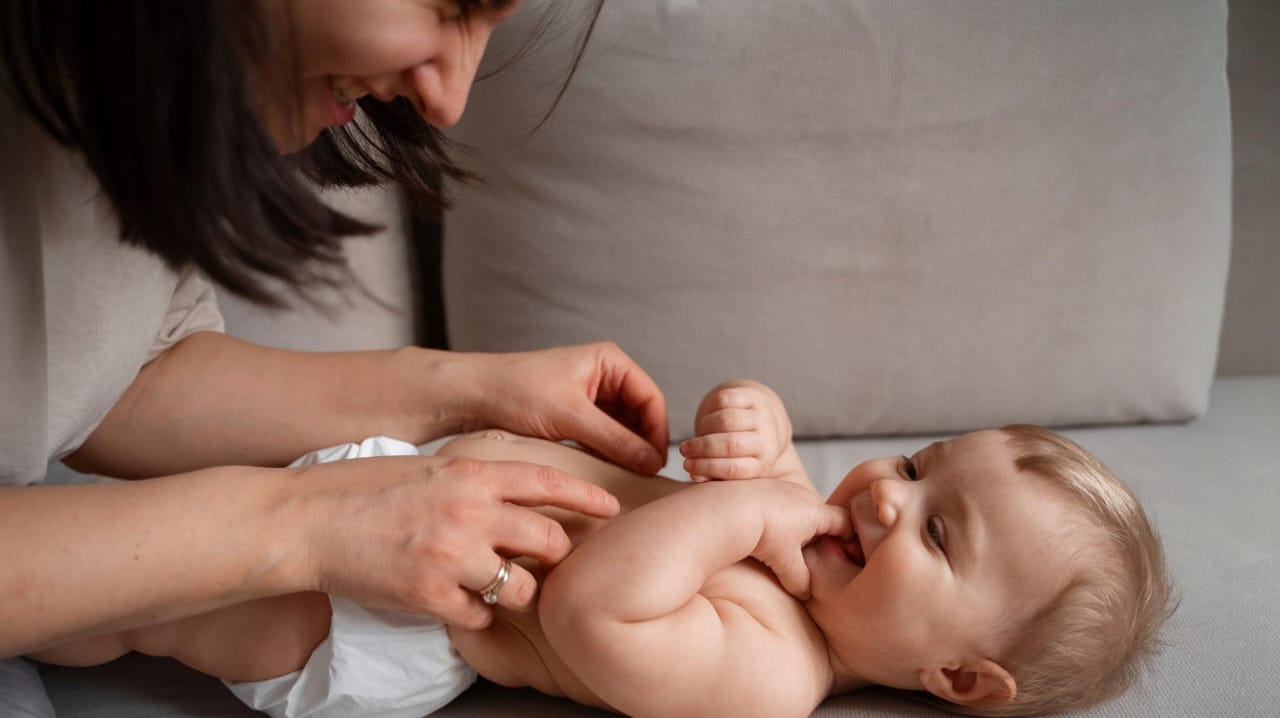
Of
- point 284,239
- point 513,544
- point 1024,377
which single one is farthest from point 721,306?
point 284,239

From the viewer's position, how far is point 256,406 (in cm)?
110

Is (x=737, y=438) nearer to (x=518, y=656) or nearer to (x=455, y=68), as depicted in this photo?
(x=518, y=656)

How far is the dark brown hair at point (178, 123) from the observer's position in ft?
2.04

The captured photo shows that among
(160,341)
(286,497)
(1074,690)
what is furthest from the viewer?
(160,341)

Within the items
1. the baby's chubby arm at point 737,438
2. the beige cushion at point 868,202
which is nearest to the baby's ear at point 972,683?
the baby's chubby arm at point 737,438

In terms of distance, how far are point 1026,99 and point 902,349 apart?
392 mm

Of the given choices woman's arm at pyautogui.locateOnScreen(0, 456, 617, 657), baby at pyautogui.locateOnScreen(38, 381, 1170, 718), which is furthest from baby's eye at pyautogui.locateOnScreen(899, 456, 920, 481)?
woman's arm at pyautogui.locateOnScreen(0, 456, 617, 657)

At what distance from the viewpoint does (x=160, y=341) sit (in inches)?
43.1

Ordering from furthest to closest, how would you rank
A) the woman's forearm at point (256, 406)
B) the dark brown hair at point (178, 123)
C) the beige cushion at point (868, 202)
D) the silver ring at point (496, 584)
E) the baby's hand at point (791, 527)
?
the beige cushion at point (868, 202) < the woman's forearm at point (256, 406) < the baby's hand at point (791, 527) < the silver ring at point (496, 584) < the dark brown hair at point (178, 123)

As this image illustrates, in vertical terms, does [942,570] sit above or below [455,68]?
below

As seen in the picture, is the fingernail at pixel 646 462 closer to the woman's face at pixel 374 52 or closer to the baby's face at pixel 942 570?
the baby's face at pixel 942 570

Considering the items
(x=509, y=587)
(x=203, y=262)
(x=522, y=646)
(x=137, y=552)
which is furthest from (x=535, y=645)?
(x=203, y=262)

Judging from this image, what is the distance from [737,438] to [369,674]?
1.39 ft

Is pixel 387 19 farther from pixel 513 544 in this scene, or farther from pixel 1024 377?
pixel 1024 377
